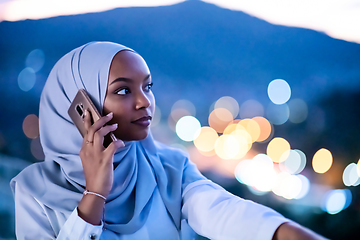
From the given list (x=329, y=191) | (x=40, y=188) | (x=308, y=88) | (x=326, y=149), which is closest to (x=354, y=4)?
(x=308, y=88)

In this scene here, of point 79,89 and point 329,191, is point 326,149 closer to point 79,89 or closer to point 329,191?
point 329,191

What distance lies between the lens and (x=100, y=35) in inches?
47.8

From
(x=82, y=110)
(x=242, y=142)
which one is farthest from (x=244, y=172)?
(x=82, y=110)

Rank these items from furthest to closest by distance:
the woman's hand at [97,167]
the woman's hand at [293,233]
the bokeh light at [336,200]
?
the bokeh light at [336,200]
the woman's hand at [97,167]
the woman's hand at [293,233]

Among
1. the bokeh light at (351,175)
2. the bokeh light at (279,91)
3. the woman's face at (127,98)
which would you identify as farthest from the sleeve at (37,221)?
the bokeh light at (351,175)

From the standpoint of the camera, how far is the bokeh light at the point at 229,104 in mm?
1143

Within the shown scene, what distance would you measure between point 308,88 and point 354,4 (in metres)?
0.37

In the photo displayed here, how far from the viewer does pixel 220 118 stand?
45.5 inches

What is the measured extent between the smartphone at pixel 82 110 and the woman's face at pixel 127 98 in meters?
0.04

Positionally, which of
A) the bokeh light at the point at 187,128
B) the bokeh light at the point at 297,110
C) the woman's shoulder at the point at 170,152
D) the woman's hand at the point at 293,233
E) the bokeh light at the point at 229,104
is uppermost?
the bokeh light at the point at 297,110

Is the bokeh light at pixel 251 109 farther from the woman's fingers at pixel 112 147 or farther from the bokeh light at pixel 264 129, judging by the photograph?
the woman's fingers at pixel 112 147

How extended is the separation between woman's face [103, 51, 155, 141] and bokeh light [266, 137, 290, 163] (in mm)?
545

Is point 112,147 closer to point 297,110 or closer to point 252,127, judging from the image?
point 252,127

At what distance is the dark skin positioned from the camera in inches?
30.9
